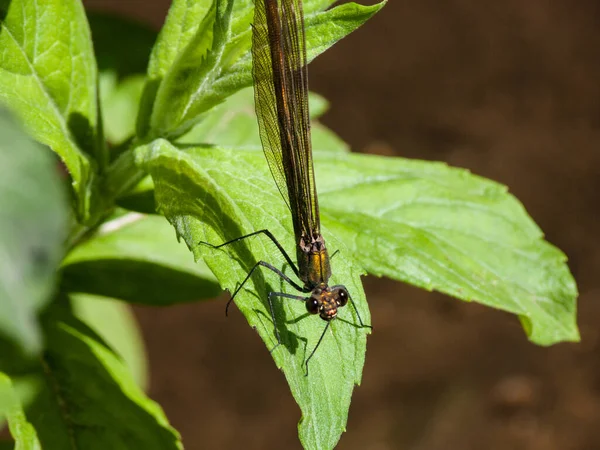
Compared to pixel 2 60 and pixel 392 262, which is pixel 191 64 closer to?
pixel 2 60

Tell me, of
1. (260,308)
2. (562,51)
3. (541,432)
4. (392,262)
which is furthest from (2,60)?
(562,51)

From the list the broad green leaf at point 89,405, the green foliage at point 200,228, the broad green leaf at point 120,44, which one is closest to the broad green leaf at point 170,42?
the green foliage at point 200,228

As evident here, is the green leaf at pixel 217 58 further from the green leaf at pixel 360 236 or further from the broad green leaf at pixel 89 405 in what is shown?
the broad green leaf at pixel 89 405

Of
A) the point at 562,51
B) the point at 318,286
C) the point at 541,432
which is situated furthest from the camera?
the point at 562,51

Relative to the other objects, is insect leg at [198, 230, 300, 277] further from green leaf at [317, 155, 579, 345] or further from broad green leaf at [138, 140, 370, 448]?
green leaf at [317, 155, 579, 345]

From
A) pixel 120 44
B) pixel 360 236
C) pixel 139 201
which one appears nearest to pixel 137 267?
pixel 139 201

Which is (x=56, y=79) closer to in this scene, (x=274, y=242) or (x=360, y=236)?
(x=274, y=242)

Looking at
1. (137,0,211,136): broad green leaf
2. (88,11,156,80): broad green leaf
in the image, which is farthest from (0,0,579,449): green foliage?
(88,11,156,80): broad green leaf
